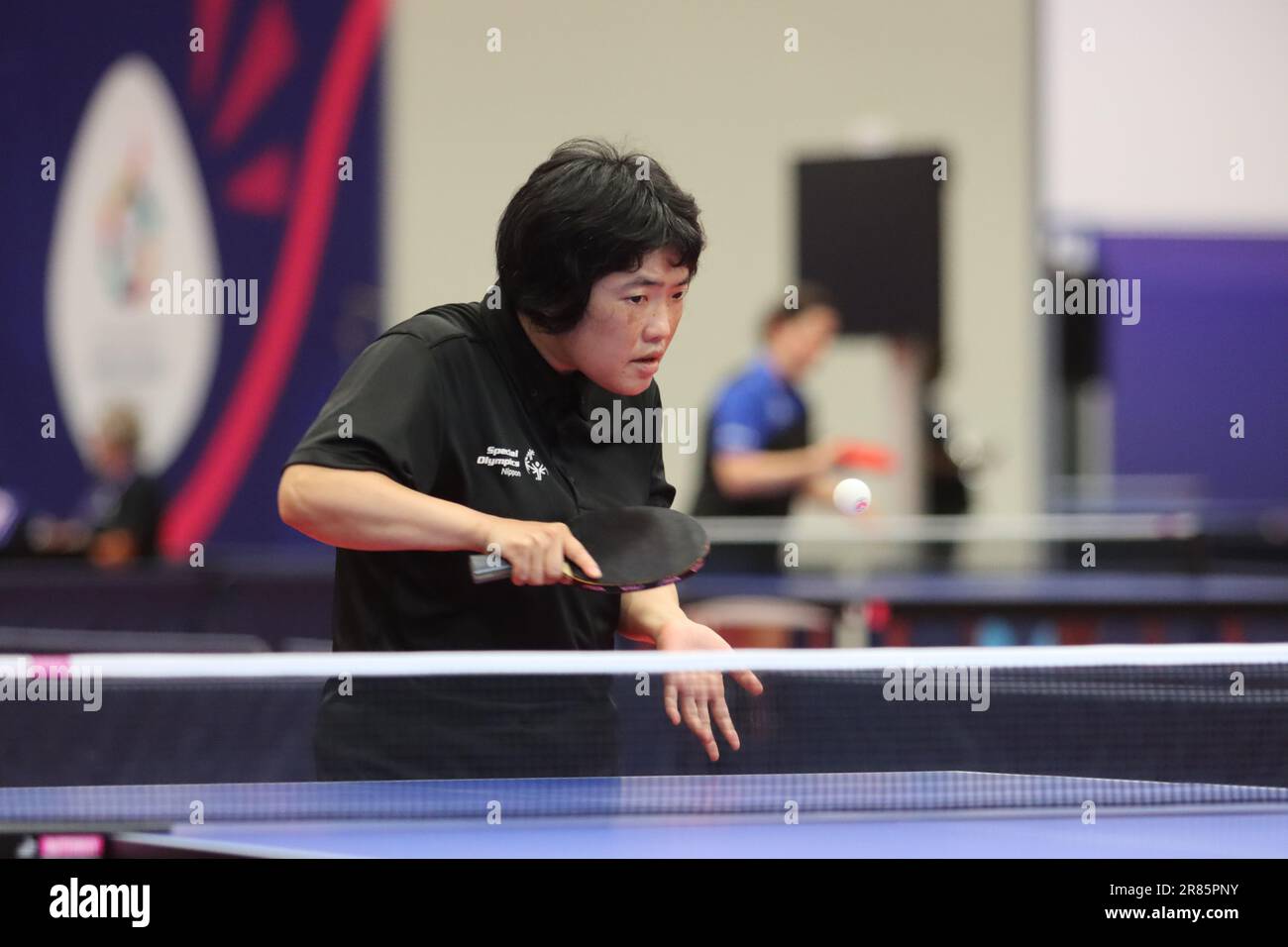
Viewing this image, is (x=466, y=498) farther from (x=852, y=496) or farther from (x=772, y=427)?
(x=772, y=427)

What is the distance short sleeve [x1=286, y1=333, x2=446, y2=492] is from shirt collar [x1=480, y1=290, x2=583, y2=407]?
0.15 metres

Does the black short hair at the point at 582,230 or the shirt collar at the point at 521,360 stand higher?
the black short hair at the point at 582,230

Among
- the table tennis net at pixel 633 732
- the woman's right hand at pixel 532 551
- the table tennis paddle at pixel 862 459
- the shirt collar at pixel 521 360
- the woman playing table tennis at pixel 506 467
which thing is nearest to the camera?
the woman's right hand at pixel 532 551

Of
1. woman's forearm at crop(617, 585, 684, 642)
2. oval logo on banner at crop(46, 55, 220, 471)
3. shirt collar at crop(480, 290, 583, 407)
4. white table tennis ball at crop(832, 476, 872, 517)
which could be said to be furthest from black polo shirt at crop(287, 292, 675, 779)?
oval logo on banner at crop(46, 55, 220, 471)

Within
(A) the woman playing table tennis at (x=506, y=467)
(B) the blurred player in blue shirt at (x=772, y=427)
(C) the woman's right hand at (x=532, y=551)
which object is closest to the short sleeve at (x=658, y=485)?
(A) the woman playing table tennis at (x=506, y=467)

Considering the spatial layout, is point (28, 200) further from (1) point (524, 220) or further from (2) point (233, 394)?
(1) point (524, 220)

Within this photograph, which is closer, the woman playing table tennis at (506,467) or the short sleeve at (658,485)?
the woman playing table tennis at (506,467)

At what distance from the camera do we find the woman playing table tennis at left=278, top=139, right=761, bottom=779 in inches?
91.9

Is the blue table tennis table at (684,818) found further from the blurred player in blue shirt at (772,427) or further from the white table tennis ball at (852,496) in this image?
the blurred player in blue shirt at (772,427)

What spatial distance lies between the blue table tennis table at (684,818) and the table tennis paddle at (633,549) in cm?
34

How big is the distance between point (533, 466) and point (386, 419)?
0.29m

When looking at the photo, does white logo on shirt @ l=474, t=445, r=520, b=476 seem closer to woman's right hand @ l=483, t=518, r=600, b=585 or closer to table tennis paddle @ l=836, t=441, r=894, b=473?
woman's right hand @ l=483, t=518, r=600, b=585

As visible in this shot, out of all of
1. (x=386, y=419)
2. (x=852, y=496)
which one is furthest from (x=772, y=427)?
(x=386, y=419)

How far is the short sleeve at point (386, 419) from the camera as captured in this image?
2312 mm
